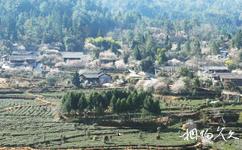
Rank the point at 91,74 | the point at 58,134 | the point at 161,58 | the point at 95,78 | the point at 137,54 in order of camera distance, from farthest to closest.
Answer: the point at 137,54
the point at 161,58
the point at 91,74
the point at 95,78
the point at 58,134

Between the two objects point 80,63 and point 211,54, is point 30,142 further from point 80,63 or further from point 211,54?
point 211,54

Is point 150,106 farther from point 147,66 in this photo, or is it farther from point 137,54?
point 137,54

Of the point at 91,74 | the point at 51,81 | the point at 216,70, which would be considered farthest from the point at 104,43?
the point at 51,81

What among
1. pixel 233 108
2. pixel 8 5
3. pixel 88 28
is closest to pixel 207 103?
pixel 233 108

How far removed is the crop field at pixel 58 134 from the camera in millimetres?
34844

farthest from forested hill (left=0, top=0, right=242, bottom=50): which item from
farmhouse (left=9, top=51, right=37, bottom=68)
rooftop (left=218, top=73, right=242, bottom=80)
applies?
rooftop (left=218, top=73, right=242, bottom=80)

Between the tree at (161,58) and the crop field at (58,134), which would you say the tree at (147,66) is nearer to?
the tree at (161,58)

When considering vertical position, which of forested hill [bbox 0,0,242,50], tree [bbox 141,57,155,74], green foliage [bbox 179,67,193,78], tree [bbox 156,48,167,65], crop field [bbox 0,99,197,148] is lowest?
crop field [bbox 0,99,197,148]

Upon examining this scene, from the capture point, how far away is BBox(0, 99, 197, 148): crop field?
3484 centimetres

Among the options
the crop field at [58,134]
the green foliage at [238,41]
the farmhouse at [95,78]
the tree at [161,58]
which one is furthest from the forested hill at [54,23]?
the crop field at [58,134]

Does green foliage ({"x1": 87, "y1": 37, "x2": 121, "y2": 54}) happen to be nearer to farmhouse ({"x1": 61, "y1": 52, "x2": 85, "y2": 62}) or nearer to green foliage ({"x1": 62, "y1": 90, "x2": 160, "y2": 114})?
farmhouse ({"x1": 61, "y1": 52, "x2": 85, "y2": 62})

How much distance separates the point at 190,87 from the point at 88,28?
57.0 meters

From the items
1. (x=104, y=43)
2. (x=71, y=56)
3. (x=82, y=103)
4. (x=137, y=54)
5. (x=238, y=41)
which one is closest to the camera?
(x=82, y=103)

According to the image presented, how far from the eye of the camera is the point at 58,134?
3741cm
